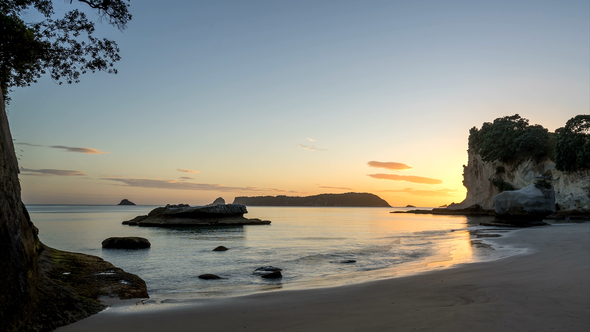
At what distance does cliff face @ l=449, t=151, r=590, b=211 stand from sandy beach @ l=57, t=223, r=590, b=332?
58604mm

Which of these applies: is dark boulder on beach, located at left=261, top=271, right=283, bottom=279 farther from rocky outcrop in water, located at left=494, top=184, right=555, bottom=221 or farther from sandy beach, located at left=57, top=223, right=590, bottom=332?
rocky outcrop in water, located at left=494, top=184, right=555, bottom=221

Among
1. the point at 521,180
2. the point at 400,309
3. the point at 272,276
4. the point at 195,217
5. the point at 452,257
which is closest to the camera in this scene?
the point at 400,309

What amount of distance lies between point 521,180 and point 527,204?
3926 cm

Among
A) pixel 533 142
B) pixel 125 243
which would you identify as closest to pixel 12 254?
pixel 125 243

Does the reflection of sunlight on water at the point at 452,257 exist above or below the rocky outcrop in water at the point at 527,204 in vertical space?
below

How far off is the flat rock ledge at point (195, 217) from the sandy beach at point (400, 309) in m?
49.7

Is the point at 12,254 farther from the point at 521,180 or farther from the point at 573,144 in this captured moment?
the point at 521,180

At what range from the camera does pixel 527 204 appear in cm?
3884

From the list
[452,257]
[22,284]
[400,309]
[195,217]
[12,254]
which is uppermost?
[12,254]

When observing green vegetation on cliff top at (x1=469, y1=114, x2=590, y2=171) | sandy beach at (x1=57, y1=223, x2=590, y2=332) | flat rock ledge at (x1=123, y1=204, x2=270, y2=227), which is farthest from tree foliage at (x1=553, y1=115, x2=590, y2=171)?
sandy beach at (x1=57, y1=223, x2=590, y2=332)

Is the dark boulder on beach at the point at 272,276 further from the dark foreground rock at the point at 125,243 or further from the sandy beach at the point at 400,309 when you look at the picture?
the dark foreground rock at the point at 125,243

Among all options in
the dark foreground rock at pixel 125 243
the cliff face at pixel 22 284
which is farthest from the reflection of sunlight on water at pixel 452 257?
the dark foreground rock at pixel 125 243

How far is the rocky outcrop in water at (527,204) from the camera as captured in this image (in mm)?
38719

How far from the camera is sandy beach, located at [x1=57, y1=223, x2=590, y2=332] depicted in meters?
5.58
